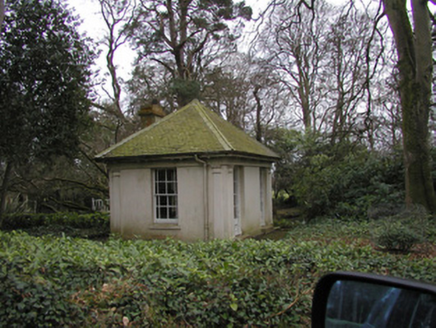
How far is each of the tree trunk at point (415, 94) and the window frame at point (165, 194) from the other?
773 cm

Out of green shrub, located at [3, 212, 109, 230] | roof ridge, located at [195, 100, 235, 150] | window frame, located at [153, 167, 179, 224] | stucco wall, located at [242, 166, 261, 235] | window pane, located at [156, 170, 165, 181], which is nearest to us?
roof ridge, located at [195, 100, 235, 150]

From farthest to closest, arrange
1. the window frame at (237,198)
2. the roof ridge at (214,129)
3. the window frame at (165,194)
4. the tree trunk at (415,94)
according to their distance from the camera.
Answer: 1. the window frame at (237,198)
2. the window frame at (165,194)
3. the roof ridge at (214,129)
4. the tree trunk at (415,94)

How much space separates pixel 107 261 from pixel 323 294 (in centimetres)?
384

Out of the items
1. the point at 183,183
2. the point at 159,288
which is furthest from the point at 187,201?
the point at 159,288

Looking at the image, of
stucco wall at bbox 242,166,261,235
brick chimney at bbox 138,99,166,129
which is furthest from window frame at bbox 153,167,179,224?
brick chimney at bbox 138,99,166,129

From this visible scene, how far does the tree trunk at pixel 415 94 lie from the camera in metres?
11.9

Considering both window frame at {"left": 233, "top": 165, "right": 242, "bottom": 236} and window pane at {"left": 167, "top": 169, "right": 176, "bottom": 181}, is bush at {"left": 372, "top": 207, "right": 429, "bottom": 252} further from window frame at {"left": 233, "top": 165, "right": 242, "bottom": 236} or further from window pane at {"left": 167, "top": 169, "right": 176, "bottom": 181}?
window pane at {"left": 167, "top": 169, "right": 176, "bottom": 181}

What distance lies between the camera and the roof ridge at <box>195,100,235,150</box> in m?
12.9

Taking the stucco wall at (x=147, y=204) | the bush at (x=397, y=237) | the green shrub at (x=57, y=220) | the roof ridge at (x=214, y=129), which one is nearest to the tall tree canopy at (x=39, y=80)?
the stucco wall at (x=147, y=204)

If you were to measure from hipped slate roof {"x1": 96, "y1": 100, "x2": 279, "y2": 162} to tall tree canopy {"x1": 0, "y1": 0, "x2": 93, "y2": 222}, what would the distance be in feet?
6.36

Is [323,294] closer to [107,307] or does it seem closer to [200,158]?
[107,307]

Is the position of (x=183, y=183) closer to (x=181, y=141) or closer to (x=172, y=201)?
(x=172, y=201)

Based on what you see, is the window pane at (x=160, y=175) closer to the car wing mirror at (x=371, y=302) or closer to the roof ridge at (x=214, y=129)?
the roof ridge at (x=214, y=129)

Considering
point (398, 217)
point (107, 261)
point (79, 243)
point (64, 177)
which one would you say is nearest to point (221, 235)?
point (398, 217)
